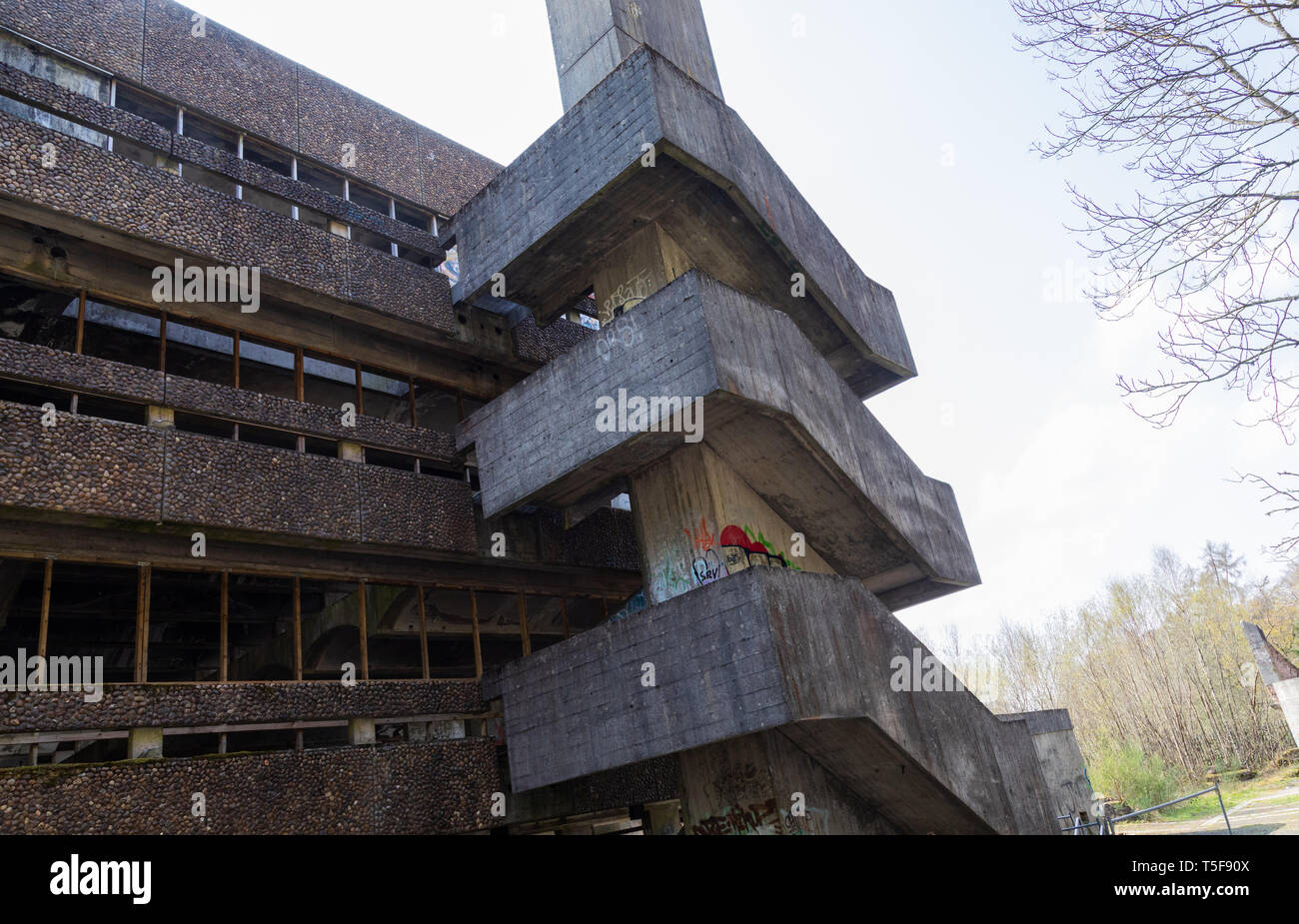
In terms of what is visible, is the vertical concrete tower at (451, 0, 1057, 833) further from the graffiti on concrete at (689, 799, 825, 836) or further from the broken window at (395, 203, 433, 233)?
the broken window at (395, 203, 433, 233)

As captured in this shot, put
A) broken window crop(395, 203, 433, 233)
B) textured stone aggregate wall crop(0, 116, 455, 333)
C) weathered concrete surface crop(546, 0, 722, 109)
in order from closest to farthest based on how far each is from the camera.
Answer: textured stone aggregate wall crop(0, 116, 455, 333) < weathered concrete surface crop(546, 0, 722, 109) < broken window crop(395, 203, 433, 233)

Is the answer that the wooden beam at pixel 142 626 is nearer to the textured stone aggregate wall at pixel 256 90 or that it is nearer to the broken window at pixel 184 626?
the broken window at pixel 184 626

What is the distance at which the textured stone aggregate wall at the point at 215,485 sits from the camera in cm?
888

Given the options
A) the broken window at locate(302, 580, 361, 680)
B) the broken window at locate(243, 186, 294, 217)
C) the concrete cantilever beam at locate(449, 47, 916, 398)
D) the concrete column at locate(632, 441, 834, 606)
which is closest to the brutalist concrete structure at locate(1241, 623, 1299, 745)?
the concrete cantilever beam at locate(449, 47, 916, 398)

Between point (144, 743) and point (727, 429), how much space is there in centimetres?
724

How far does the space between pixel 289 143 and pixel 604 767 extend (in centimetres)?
1006

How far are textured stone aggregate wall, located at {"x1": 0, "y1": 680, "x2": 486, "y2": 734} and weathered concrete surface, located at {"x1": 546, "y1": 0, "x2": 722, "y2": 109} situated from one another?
933 centimetres

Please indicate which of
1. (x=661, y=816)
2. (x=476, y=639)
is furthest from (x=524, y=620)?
(x=661, y=816)

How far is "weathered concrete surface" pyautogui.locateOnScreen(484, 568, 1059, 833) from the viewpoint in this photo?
9.27 meters

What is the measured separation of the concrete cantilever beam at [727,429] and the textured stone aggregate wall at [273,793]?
3449mm

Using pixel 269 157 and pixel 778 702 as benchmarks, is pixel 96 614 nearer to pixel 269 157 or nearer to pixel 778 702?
pixel 269 157
